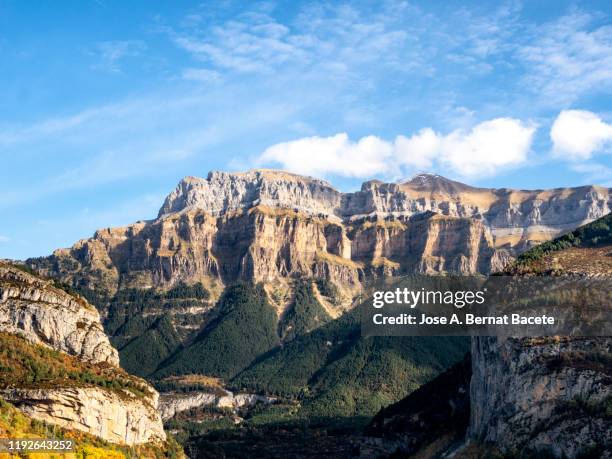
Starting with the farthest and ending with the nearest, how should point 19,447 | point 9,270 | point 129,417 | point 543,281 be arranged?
point 9,270
point 129,417
point 543,281
point 19,447

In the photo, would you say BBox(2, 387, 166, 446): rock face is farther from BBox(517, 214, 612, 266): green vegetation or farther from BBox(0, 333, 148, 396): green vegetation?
BBox(517, 214, 612, 266): green vegetation

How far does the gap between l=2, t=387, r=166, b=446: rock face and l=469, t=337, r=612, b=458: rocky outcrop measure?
5032 cm

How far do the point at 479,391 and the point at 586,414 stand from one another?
25711 millimetres

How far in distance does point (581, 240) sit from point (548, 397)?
4123 centimetres

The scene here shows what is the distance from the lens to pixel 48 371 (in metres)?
131

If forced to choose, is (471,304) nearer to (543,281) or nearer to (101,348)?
(543,281)

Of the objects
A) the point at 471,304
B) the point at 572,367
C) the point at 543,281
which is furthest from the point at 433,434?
the point at 572,367

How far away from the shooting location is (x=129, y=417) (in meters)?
134

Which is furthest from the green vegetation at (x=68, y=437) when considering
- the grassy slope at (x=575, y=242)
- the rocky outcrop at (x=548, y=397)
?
the grassy slope at (x=575, y=242)

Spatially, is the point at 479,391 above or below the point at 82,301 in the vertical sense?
below

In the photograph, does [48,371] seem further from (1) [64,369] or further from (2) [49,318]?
(2) [49,318]

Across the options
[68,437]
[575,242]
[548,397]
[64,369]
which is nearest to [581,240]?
[575,242]

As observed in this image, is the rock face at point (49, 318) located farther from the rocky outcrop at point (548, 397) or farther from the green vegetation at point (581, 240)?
the green vegetation at point (581, 240)

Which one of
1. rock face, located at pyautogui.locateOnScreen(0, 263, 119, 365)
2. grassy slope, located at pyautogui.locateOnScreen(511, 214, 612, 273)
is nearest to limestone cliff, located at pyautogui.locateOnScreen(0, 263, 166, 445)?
rock face, located at pyautogui.locateOnScreen(0, 263, 119, 365)
